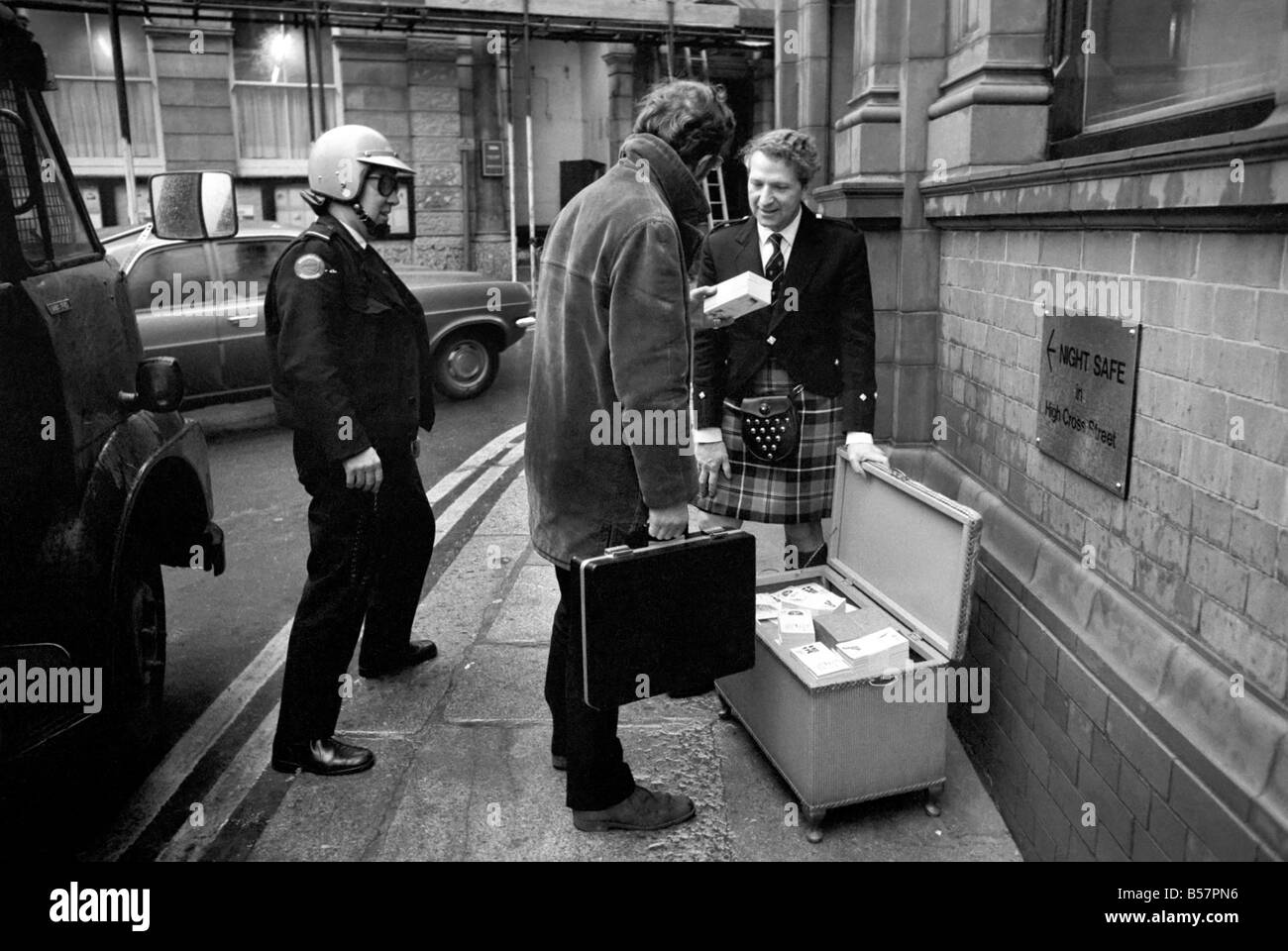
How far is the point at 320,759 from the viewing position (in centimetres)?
Result: 374

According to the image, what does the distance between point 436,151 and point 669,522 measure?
1767 centimetres

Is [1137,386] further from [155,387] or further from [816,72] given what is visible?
[816,72]

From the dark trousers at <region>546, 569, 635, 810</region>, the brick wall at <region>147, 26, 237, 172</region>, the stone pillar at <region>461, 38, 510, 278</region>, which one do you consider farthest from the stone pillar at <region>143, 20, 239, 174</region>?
the dark trousers at <region>546, 569, 635, 810</region>

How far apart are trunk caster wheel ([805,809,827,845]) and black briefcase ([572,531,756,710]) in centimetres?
51

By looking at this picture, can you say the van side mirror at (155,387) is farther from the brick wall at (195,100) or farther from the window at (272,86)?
the window at (272,86)

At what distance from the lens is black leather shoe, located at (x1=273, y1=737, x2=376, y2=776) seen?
3.73 meters

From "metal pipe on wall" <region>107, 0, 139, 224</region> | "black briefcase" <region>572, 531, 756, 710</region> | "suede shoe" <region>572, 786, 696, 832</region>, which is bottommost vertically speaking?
"suede shoe" <region>572, 786, 696, 832</region>

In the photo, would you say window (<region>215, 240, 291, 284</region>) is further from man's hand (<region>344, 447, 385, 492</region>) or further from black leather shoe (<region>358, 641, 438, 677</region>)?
man's hand (<region>344, 447, 385, 492</region>)

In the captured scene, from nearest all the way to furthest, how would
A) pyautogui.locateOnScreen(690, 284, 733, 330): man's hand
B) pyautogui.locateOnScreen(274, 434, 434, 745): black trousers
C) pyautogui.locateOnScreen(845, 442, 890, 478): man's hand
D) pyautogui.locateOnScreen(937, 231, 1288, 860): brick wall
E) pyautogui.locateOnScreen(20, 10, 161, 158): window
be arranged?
pyautogui.locateOnScreen(937, 231, 1288, 860): brick wall < pyautogui.locateOnScreen(690, 284, 733, 330): man's hand < pyautogui.locateOnScreen(274, 434, 434, 745): black trousers < pyautogui.locateOnScreen(845, 442, 890, 478): man's hand < pyautogui.locateOnScreen(20, 10, 161, 158): window

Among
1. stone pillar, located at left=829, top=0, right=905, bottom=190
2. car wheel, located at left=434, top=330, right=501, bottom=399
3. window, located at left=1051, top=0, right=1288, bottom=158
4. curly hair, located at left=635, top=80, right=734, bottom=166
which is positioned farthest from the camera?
car wheel, located at left=434, top=330, right=501, bottom=399

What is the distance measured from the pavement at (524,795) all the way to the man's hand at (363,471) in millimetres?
989

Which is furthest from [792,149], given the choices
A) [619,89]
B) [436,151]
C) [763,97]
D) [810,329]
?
[763,97]
